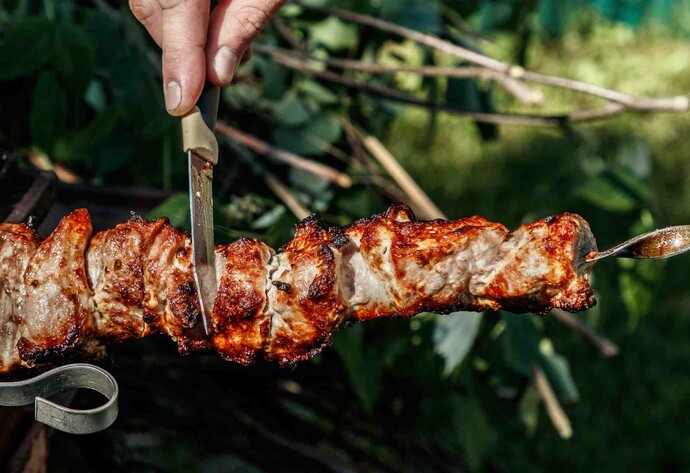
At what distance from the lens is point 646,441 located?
456 cm

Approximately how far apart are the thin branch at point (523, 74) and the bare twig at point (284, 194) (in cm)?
A: 78

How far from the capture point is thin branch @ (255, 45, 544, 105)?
118 inches

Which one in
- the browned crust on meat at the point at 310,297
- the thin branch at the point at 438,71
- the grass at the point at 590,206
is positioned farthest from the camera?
the grass at the point at 590,206

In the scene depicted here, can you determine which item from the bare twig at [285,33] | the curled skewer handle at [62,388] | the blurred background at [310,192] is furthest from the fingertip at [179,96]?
the bare twig at [285,33]

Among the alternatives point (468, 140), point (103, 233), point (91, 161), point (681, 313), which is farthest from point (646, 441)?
point (103, 233)

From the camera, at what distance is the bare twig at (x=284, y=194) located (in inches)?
113

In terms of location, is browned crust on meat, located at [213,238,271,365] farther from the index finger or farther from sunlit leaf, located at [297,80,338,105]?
sunlit leaf, located at [297,80,338,105]

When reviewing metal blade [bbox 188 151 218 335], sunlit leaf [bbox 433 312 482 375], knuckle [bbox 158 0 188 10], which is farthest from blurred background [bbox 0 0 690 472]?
knuckle [bbox 158 0 188 10]

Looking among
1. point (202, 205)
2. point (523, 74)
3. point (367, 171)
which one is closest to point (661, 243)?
point (202, 205)

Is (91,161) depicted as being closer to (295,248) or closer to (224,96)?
(224,96)

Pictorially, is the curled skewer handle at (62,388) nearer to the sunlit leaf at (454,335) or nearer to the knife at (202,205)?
the knife at (202,205)

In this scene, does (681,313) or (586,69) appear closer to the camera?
(681,313)

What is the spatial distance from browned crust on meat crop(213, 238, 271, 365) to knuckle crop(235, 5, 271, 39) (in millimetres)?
525

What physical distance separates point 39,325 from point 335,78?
6.58 ft
